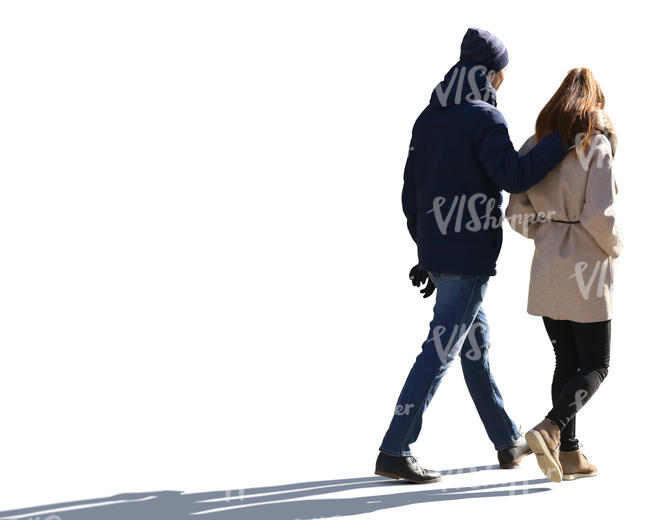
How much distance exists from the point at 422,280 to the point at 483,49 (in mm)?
1228

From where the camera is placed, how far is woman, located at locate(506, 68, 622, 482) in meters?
5.99

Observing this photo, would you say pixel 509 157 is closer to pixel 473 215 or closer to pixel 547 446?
pixel 473 215

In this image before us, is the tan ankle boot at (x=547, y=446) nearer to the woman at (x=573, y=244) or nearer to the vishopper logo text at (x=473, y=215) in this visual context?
the woman at (x=573, y=244)

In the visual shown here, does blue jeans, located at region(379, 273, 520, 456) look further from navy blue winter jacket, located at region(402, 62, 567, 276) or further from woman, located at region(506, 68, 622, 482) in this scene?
woman, located at region(506, 68, 622, 482)

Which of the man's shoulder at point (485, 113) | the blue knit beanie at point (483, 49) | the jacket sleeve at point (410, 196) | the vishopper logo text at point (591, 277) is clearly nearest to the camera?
the vishopper logo text at point (591, 277)

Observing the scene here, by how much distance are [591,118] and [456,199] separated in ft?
2.45

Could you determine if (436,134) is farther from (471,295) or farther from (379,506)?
(379,506)

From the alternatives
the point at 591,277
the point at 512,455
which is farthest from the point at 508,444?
the point at 591,277

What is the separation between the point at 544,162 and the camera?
5.99 m

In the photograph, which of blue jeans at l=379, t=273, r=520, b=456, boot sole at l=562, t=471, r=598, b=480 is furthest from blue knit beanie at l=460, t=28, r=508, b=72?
boot sole at l=562, t=471, r=598, b=480

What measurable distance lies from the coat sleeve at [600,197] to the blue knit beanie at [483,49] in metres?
0.69

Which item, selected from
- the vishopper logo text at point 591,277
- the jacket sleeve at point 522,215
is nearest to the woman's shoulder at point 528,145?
the jacket sleeve at point 522,215

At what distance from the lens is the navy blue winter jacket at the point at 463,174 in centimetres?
617

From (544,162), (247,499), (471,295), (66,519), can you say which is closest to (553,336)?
(471,295)
